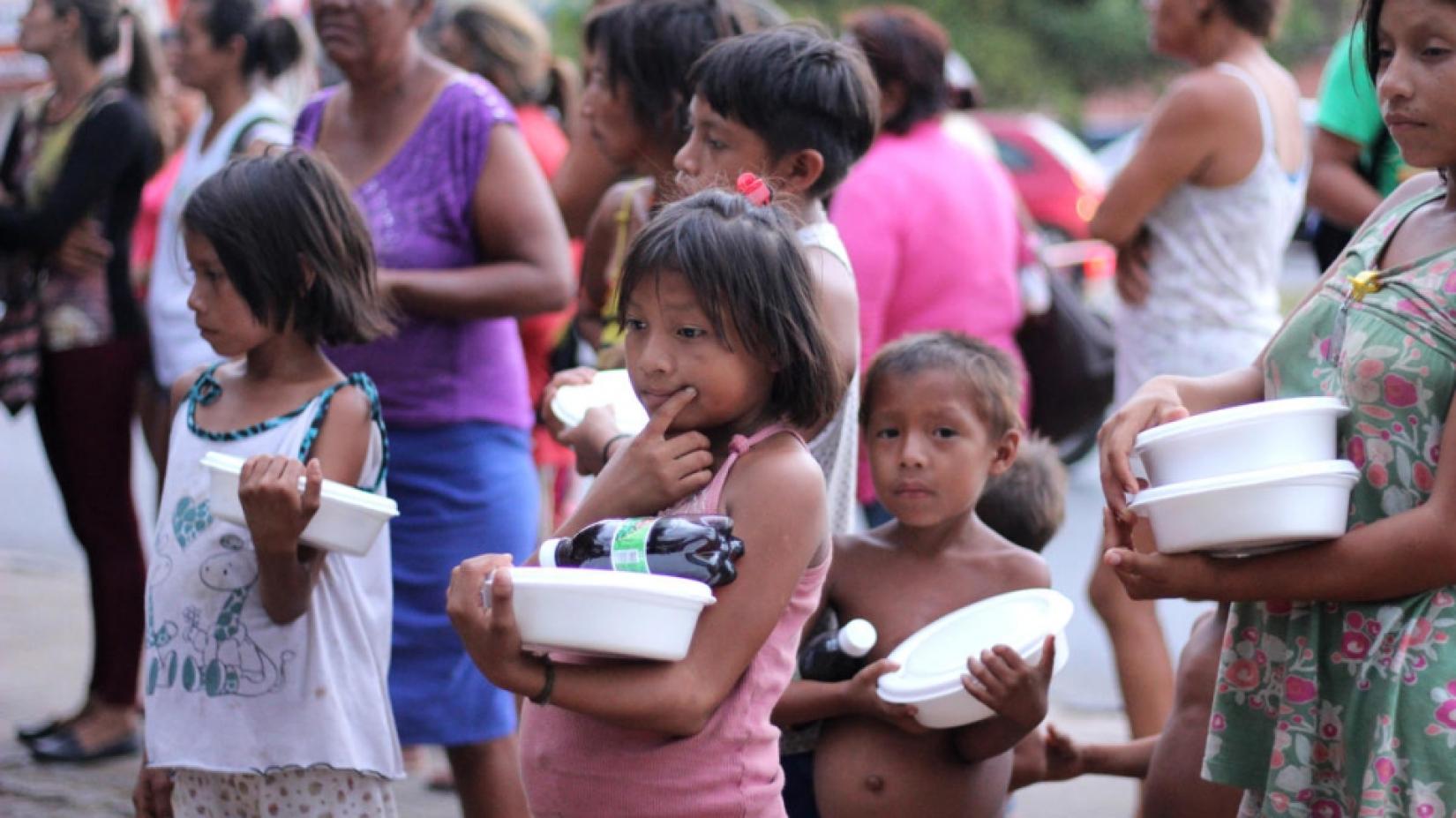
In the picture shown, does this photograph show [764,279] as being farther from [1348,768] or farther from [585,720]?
[1348,768]

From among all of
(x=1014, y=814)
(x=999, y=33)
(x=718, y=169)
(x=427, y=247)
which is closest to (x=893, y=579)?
(x=718, y=169)

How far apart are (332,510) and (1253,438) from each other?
56.1 inches

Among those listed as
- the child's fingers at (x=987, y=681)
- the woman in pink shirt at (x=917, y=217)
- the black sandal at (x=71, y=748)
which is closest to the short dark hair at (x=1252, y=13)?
the woman in pink shirt at (x=917, y=217)

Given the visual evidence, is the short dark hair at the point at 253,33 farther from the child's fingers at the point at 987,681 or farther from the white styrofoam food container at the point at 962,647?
the child's fingers at the point at 987,681

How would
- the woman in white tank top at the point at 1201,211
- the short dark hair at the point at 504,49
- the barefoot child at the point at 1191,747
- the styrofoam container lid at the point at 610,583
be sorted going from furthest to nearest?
the short dark hair at the point at 504,49
the woman in white tank top at the point at 1201,211
the barefoot child at the point at 1191,747
the styrofoam container lid at the point at 610,583

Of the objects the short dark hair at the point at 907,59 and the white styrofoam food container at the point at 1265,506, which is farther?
the short dark hair at the point at 907,59

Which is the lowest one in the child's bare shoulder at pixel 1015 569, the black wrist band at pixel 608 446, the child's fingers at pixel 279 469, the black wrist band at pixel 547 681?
the child's bare shoulder at pixel 1015 569

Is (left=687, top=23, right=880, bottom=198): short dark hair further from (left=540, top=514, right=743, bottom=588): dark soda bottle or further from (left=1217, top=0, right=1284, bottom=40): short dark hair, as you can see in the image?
(left=1217, top=0, right=1284, bottom=40): short dark hair

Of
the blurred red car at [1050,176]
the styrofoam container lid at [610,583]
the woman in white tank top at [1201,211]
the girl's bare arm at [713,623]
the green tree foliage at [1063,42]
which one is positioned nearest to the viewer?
the styrofoam container lid at [610,583]

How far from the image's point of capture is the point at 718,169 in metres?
2.88

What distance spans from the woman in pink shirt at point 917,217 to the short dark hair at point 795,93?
5.03ft

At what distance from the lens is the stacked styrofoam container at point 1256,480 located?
81.8 inches

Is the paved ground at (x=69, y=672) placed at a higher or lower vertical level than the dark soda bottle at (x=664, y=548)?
lower

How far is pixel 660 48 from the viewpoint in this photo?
357cm
